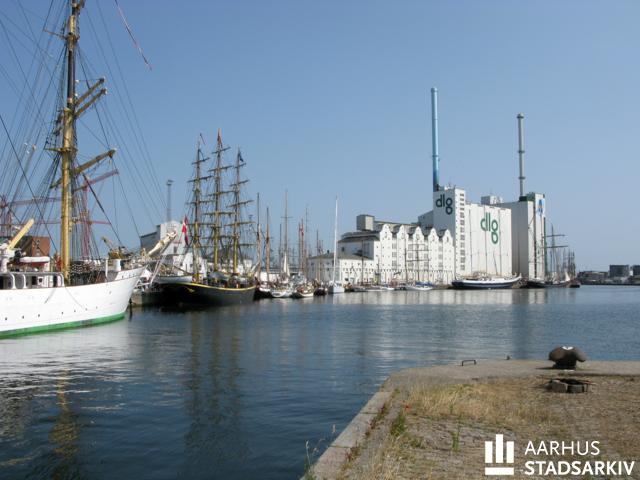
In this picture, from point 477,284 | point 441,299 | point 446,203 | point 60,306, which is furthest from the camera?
point 446,203

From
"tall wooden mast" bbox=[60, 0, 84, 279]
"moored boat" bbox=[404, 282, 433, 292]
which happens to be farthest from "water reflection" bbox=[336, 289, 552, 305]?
"tall wooden mast" bbox=[60, 0, 84, 279]

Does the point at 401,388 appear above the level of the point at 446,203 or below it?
below

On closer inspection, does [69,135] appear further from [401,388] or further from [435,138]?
[435,138]

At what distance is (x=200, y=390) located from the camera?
18641 mm

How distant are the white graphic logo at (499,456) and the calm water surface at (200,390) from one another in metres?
3.44

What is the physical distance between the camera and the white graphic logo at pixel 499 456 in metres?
8.20

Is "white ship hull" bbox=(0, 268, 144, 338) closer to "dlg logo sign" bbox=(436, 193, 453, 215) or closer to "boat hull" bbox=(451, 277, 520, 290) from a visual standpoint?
"boat hull" bbox=(451, 277, 520, 290)

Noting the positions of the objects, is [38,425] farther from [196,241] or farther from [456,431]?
[196,241]

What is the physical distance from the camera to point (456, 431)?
34.2ft

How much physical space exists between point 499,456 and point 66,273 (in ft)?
146

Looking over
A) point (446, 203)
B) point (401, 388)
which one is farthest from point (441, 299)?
point (401, 388)

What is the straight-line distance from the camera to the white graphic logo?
26.9ft

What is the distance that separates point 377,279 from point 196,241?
93489 mm

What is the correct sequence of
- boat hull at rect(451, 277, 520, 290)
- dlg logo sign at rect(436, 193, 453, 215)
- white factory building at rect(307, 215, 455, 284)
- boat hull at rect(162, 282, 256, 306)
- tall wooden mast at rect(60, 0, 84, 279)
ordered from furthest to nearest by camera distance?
dlg logo sign at rect(436, 193, 453, 215) < white factory building at rect(307, 215, 455, 284) < boat hull at rect(451, 277, 520, 290) < boat hull at rect(162, 282, 256, 306) < tall wooden mast at rect(60, 0, 84, 279)
